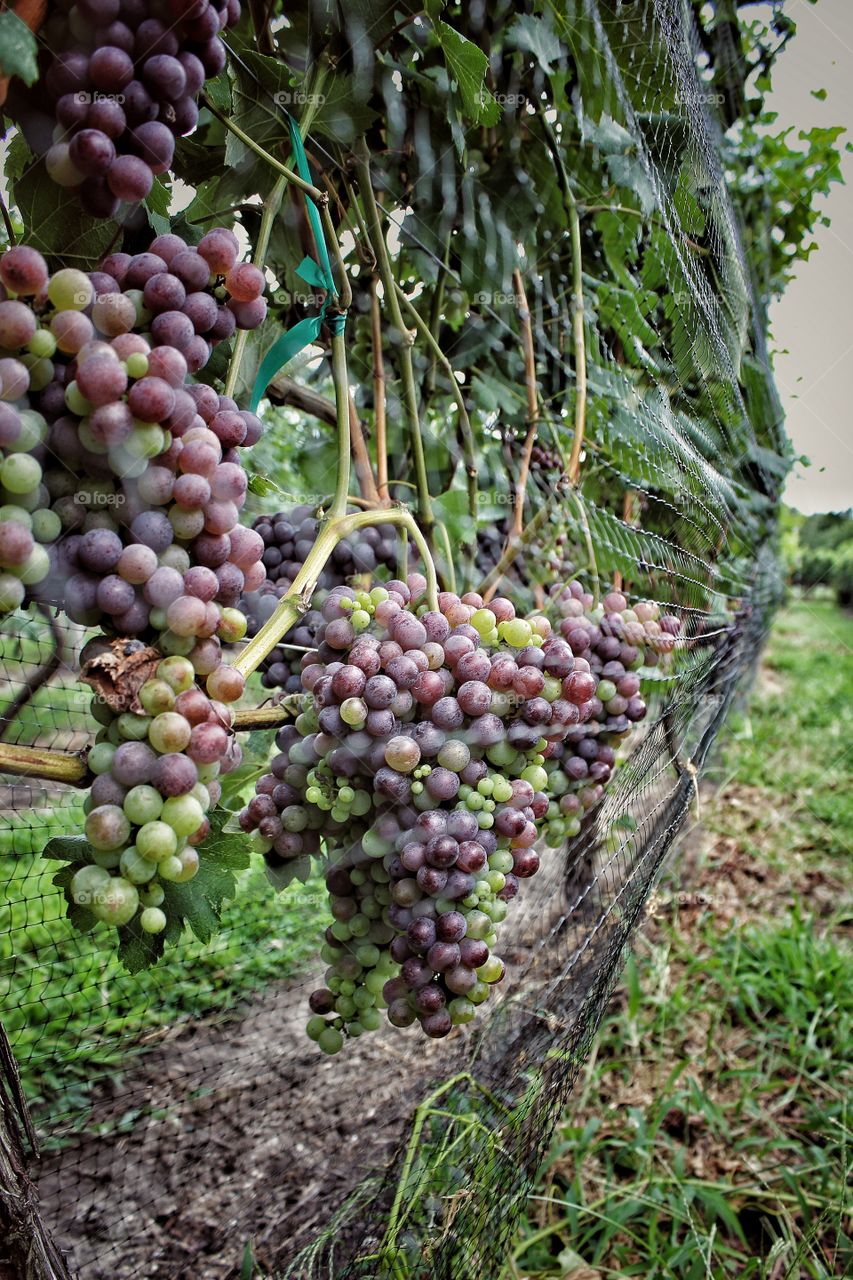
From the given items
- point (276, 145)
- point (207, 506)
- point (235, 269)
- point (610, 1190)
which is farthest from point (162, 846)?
point (610, 1190)

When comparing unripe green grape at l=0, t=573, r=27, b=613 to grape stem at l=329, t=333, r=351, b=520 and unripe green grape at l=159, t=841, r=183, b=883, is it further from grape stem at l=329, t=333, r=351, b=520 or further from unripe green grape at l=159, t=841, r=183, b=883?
grape stem at l=329, t=333, r=351, b=520

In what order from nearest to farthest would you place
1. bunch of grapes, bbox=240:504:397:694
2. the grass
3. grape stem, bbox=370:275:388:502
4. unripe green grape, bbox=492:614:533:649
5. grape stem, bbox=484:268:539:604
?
unripe green grape, bbox=492:614:533:649 < bunch of grapes, bbox=240:504:397:694 < grape stem, bbox=370:275:388:502 < grape stem, bbox=484:268:539:604 < the grass

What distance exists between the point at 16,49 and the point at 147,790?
1.24 ft

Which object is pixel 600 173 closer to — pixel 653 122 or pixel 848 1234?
pixel 653 122

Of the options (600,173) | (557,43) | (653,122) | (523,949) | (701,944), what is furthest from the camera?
(701,944)

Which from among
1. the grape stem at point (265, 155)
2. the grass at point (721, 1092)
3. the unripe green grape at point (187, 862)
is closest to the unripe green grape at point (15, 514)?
the unripe green grape at point (187, 862)

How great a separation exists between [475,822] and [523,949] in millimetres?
1359

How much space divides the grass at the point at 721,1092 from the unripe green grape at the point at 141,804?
1191 millimetres

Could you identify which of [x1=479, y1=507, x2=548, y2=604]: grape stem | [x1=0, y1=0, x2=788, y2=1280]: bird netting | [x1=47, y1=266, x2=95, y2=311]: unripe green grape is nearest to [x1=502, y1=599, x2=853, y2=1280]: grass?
[x1=0, y1=0, x2=788, y2=1280]: bird netting

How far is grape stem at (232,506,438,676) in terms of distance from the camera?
2.02ft

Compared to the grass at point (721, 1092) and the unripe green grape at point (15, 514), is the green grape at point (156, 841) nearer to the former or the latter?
the unripe green grape at point (15, 514)

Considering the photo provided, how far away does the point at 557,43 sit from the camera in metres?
1.00

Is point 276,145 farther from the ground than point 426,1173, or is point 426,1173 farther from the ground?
point 276,145

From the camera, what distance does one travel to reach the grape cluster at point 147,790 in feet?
1.48
